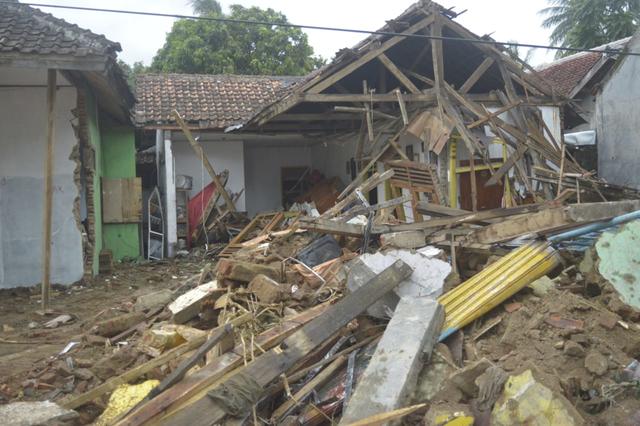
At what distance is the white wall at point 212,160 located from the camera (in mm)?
14672

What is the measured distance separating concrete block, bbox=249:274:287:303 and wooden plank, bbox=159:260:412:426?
98 centimetres

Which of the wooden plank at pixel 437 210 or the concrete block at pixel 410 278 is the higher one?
the wooden plank at pixel 437 210

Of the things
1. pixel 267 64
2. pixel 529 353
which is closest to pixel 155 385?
pixel 529 353

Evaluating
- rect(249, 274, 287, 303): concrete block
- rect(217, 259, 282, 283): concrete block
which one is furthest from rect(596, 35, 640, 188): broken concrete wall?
rect(249, 274, 287, 303): concrete block

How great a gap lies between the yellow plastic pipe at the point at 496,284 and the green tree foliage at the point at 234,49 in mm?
20497

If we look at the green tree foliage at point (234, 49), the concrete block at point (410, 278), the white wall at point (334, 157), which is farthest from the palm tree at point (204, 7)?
the concrete block at point (410, 278)

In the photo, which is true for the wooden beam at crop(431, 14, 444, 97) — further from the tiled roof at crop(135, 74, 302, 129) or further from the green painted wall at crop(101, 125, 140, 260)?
the green painted wall at crop(101, 125, 140, 260)

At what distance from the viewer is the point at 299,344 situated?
4418 mm

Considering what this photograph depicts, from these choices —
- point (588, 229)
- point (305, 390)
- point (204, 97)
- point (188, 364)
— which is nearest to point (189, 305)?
point (188, 364)

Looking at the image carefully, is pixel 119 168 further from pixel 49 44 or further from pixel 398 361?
pixel 398 361

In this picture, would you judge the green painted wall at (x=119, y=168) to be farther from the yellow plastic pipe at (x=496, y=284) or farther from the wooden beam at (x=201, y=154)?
the yellow plastic pipe at (x=496, y=284)

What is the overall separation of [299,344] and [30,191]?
696cm

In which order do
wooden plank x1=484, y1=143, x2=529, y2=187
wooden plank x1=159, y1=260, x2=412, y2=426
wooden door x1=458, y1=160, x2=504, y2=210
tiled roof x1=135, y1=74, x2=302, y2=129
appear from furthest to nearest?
tiled roof x1=135, y1=74, x2=302, y2=129, wooden door x1=458, y1=160, x2=504, y2=210, wooden plank x1=484, y1=143, x2=529, y2=187, wooden plank x1=159, y1=260, x2=412, y2=426

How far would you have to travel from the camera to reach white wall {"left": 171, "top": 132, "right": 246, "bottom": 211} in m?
14.7
